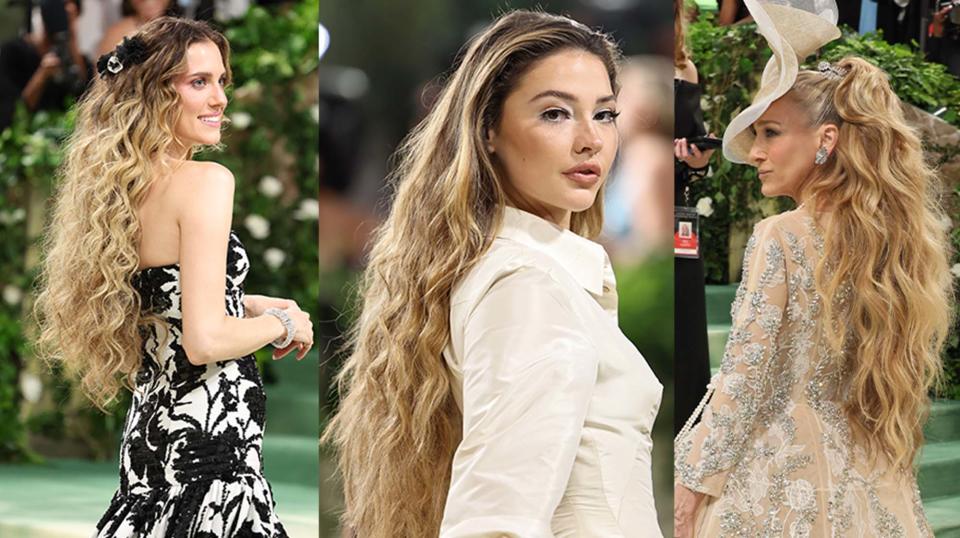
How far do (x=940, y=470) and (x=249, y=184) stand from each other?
3559 mm

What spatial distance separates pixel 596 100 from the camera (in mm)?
2119

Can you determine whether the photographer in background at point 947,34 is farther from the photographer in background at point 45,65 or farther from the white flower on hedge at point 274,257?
the photographer in background at point 45,65

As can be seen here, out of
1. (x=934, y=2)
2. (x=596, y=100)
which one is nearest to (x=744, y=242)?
(x=934, y=2)

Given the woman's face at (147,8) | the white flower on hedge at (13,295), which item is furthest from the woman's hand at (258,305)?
the white flower on hedge at (13,295)

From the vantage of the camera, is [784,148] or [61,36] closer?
[784,148]

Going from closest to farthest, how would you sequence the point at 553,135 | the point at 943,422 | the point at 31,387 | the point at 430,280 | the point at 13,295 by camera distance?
the point at 430,280, the point at 553,135, the point at 943,422, the point at 31,387, the point at 13,295

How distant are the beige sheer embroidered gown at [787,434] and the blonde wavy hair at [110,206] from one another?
132 centimetres

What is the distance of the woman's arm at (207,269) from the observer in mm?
2795

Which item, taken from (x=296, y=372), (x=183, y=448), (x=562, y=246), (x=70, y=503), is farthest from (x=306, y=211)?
(x=562, y=246)

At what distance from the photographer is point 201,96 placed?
119 inches

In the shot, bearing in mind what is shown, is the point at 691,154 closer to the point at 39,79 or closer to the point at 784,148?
the point at 784,148

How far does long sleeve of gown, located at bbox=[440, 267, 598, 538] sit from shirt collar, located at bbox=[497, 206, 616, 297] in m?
0.19

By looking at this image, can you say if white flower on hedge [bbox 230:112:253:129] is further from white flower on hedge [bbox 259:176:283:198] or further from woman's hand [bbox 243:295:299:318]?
woman's hand [bbox 243:295:299:318]

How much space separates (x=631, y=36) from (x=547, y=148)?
117 centimetres
